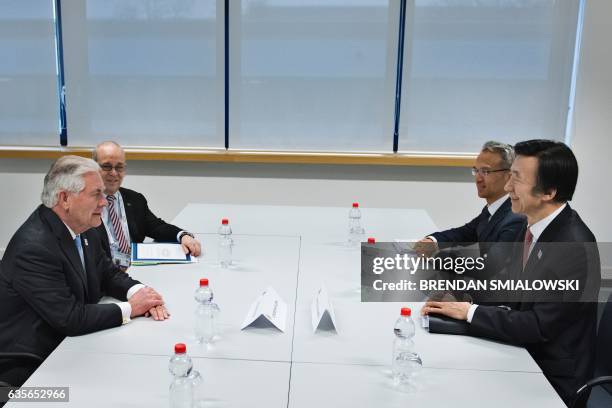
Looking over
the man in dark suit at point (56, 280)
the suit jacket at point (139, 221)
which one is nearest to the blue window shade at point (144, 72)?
the suit jacket at point (139, 221)

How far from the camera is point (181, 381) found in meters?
1.54

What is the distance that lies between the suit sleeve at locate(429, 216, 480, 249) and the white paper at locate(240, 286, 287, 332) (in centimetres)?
125

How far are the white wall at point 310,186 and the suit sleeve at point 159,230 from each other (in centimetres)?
135

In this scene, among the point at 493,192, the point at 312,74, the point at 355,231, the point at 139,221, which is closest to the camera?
the point at 493,192

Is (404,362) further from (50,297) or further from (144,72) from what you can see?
(144,72)

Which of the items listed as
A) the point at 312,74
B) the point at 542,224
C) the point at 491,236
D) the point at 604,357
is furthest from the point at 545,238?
the point at 312,74

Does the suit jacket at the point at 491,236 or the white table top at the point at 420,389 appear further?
the suit jacket at the point at 491,236

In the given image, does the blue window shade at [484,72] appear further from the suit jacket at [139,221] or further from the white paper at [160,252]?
the white paper at [160,252]

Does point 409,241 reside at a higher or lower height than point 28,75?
lower

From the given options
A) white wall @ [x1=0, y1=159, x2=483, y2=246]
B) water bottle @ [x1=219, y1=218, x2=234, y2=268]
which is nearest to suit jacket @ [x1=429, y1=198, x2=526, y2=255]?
water bottle @ [x1=219, y1=218, x2=234, y2=268]

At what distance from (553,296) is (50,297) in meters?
1.77

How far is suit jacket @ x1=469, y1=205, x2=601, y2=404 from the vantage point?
1986 millimetres

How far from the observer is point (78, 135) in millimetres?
4812

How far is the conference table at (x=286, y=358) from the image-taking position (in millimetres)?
1637
